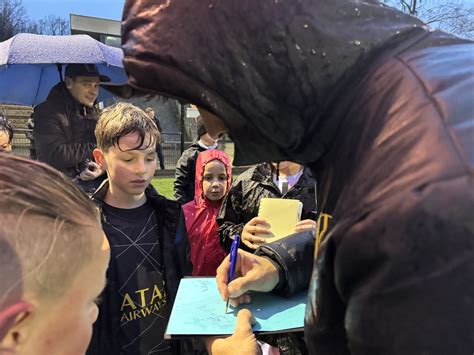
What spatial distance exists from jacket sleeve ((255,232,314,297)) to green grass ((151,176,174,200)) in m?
8.00

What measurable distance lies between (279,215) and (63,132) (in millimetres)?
2489

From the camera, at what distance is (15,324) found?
87 cm

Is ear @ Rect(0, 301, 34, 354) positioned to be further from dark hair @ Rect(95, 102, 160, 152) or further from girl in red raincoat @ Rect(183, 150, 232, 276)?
girl in red raincoat @ Rect(183, 150, 232, 276)

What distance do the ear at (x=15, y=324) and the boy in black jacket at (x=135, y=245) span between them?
156 cm

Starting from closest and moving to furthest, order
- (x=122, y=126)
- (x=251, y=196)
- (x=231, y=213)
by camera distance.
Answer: (x=122, y=126) < (x=251, y=196) < (x=231, y=213)

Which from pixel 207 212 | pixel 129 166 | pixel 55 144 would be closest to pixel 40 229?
pixel 129 166

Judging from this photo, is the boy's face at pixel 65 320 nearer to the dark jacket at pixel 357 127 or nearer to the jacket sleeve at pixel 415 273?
the dark jacket at pixel 357 127

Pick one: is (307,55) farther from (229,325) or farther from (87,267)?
(229,325)

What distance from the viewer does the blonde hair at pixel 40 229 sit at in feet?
2.86

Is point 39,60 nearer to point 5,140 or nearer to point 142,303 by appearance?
point 5,140

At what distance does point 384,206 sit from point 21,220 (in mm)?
644

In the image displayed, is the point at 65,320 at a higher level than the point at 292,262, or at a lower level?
higher

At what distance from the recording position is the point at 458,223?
0.63 meters

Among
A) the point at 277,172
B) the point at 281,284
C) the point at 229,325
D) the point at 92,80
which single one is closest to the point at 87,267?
the point at 229,325
